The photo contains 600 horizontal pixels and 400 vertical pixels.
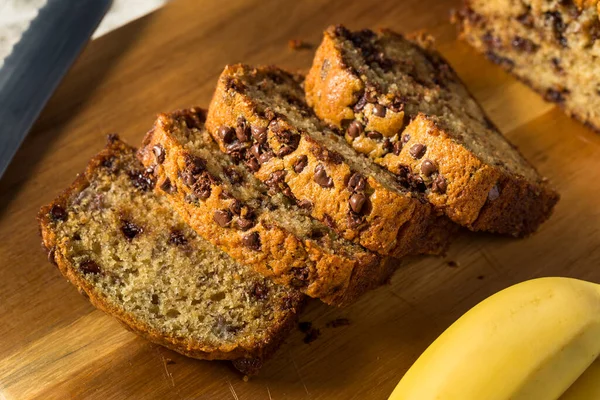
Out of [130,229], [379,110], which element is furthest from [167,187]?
[379,110]

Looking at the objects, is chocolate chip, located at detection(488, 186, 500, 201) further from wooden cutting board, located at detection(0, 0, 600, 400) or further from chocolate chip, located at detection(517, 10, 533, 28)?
chocolate chip, located at detection(517, 10, 533, 28)

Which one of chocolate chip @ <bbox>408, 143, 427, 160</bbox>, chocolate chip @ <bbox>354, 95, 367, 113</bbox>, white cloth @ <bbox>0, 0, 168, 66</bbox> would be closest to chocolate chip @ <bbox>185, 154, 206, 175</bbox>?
chocolate chip @ <bbox>354, 95, 367, 113</bbox>

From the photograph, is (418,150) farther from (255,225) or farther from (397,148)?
(255,225)

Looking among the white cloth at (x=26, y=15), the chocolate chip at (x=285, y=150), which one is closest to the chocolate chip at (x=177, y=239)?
the chocolate chip at (x=285, y=150)

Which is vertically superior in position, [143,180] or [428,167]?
[428,167]

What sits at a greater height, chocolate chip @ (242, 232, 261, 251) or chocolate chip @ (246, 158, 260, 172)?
chocolate chip @ (246, 158, 260, 172)

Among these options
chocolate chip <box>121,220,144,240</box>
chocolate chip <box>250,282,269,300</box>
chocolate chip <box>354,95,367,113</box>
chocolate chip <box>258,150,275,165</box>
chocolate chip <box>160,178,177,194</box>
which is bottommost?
chocolate chip <box>250,282,269,300</box>

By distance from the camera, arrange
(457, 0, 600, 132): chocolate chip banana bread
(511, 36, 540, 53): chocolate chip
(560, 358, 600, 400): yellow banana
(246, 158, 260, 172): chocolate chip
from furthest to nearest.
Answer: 1. (511, 36, 540, 53): chocolate chip
2. (457, 0, 600, 132): chocolate chip banana bread
3. (246, 158, 260, 172): chocolate chip
4. (560, 358, 600, 400): yellow banana

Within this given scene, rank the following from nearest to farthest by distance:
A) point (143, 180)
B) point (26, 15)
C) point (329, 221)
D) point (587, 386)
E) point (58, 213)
Answer: point (587, 386)
point (329, 221)
point (58, 213)
point (143, 180)
point (26, 15)
